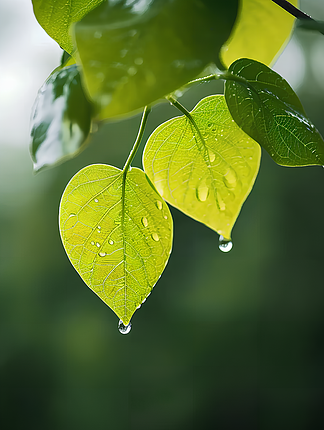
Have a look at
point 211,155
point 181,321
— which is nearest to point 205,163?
point 211,155

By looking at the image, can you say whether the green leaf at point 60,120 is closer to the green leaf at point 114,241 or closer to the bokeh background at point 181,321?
the green leaf at point 114,241

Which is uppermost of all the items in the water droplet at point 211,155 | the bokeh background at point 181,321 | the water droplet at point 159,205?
the water droplet at point 211,155

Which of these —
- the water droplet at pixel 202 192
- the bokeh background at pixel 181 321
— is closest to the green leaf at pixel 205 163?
the water droplet at pixel 202 192

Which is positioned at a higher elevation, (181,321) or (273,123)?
(273,123)

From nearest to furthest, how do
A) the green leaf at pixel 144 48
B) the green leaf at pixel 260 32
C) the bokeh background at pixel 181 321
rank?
the green leaf at pixel 144 48 < the green leaf at pixel 260 32 < the bokeh background at pixel 181 321

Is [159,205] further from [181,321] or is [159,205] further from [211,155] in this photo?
[181,321]

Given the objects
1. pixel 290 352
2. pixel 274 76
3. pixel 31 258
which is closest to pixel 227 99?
pixel 274 76
